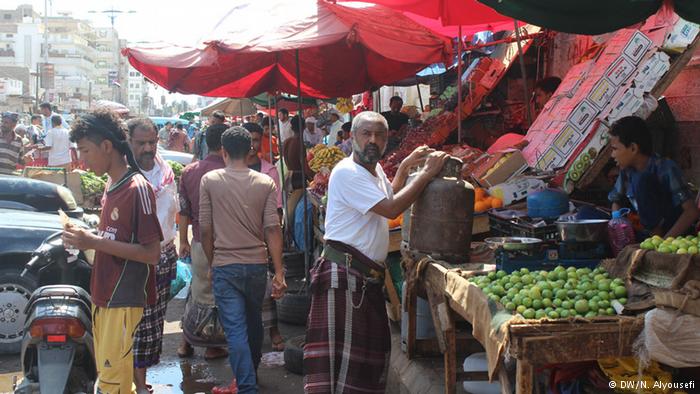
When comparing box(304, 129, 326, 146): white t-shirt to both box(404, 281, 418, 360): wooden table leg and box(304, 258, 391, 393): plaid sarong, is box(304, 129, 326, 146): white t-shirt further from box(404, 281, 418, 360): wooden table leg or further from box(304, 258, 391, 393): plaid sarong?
box(304, 258, 391, 393): plaid sarong

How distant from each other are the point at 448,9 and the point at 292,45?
2.39m

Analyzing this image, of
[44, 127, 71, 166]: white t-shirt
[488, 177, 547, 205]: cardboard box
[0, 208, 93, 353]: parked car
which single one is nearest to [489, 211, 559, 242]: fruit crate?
[488, 177, 547, 205]: cardboard box

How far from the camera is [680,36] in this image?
5.86 metres

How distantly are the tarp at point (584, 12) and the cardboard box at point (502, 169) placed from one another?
2.53 metres

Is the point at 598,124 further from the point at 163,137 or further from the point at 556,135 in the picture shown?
the point at 163,137

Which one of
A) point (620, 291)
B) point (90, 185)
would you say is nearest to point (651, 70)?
point (620, 291)

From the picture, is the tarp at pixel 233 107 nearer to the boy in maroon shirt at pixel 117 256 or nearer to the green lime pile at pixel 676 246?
the boy in maroon shirt at pixel 117 256

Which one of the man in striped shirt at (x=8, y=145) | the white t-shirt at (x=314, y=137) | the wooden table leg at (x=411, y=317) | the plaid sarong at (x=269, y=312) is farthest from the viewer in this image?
the white t-shirt at (x=314, y=137)

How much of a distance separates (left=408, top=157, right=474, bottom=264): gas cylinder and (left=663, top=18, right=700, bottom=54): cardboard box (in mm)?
2620

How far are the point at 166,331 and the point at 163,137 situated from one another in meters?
23.9

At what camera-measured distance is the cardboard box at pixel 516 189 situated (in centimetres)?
597

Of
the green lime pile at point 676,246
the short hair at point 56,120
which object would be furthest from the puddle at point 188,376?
the short hair at point 56,120

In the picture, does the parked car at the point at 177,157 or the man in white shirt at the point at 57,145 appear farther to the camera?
the parked car at the point at 177,157

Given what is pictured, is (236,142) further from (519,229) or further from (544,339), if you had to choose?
(544,339)
